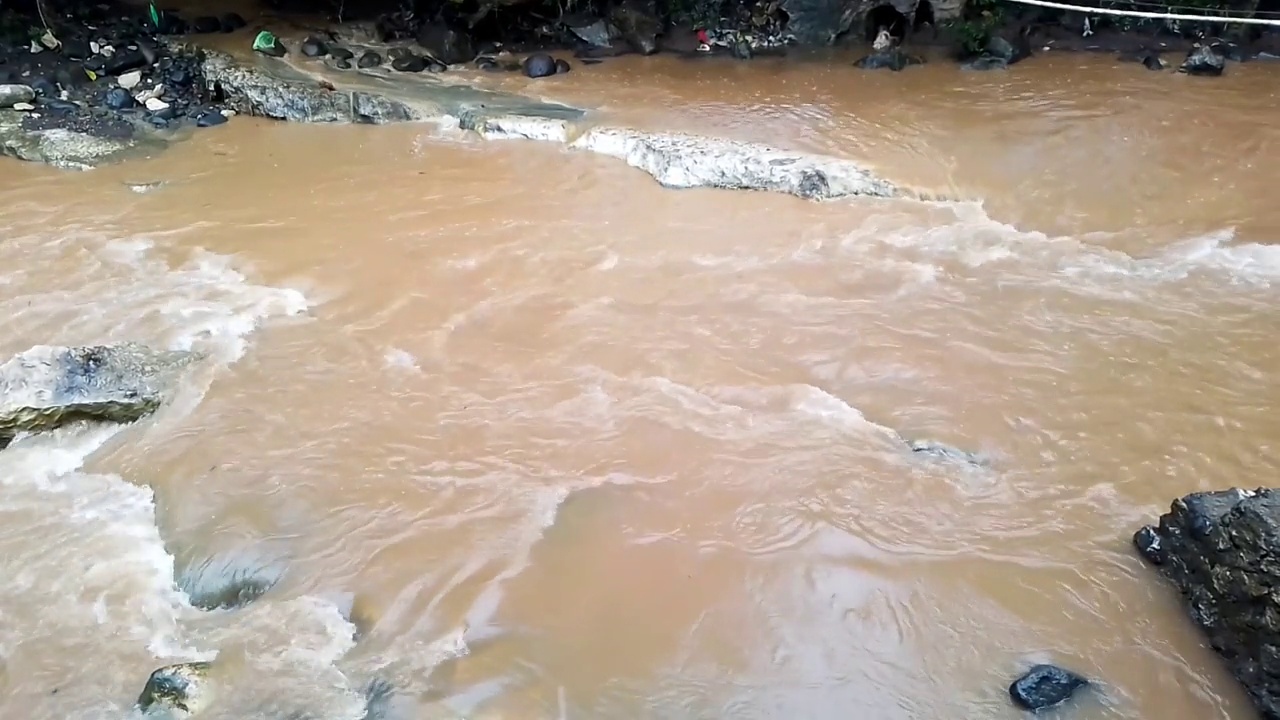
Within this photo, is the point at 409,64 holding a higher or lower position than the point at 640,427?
higher

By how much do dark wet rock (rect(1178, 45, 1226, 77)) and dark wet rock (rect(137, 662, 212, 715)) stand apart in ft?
33.9

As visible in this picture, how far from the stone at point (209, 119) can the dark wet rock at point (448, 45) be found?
7.88ft

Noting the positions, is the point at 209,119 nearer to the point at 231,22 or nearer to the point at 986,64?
the point at 231,22

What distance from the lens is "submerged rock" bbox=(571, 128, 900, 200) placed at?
727cm

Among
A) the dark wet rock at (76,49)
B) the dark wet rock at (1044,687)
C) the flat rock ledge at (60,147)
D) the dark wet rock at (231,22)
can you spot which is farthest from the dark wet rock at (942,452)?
the dark wet rock at (76,49)

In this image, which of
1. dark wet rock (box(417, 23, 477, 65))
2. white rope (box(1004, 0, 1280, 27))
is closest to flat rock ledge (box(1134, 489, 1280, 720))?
white rope (box(1004, 0, 1280, 27))

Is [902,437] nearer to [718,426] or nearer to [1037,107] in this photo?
[718,426]

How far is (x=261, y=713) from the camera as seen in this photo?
3332mm

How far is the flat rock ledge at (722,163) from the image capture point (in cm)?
728

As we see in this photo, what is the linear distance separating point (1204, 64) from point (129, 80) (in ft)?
35.7

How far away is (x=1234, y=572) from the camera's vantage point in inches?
135

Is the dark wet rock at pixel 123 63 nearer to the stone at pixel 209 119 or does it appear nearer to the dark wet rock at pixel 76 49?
the dark wet rock at pixel 76 49

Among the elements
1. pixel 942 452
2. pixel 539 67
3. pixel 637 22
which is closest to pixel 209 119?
pixel 539 67

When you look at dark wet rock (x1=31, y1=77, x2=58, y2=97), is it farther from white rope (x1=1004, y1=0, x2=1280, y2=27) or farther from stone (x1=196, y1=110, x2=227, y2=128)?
white rope (x1=1004, y1=0, x2=1280, y2=27)
